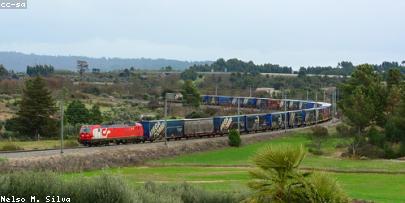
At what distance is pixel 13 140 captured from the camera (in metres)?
69.9

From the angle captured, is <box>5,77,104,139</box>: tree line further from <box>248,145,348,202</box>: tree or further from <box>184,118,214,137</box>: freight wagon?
<box>248,145,348,202</box>: tree

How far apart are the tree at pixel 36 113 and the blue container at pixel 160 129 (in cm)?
1270

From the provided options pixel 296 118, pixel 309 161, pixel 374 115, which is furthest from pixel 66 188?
pixel 296 118

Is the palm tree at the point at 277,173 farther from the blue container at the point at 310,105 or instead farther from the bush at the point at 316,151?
the blue container at the point at 310,105

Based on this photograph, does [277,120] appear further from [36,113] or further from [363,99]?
[36,113]

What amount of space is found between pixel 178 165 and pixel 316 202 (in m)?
42.0

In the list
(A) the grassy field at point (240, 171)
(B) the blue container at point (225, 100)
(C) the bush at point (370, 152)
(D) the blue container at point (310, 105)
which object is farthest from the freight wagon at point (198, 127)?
(B) the blue container at point (225, 100)

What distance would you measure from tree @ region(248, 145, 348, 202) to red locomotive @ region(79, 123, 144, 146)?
166 ft

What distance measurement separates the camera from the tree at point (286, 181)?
11.9 meters

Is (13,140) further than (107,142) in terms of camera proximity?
Yes

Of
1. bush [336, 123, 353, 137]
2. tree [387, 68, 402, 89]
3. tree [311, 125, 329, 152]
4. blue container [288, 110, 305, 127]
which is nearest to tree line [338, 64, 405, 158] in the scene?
bush [336, 123, 353, 137]

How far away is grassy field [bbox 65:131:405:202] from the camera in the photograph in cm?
3177

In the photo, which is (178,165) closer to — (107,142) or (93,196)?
(107,142)

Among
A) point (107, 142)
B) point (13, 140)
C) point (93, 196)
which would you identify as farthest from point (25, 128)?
point (93, 196)
